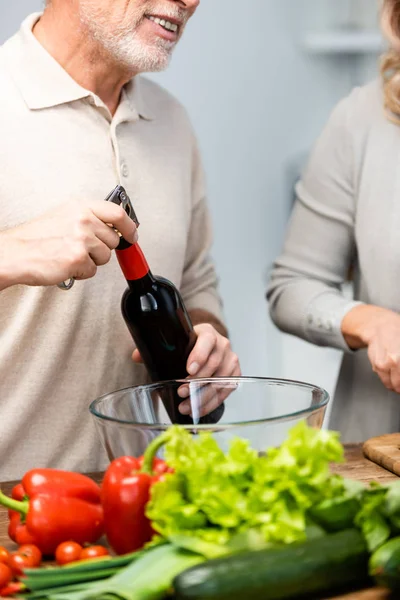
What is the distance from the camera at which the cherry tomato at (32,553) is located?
3.35 ft

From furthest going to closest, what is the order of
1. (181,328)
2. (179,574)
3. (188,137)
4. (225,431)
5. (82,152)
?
(188,137) → (82,152) → (181,328) → (225,431) → (179,574)

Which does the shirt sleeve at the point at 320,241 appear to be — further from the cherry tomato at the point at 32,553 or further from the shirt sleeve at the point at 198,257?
the cherry tomato at the point at 32,553

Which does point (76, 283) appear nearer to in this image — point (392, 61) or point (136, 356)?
point (136, 356)

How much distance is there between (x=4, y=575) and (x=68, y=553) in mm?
76

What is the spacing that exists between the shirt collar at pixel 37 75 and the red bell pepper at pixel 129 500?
2.58 feet

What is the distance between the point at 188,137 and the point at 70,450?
69 centimetres

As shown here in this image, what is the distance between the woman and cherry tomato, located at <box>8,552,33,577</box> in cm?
91

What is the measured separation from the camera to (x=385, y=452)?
1.41 meters

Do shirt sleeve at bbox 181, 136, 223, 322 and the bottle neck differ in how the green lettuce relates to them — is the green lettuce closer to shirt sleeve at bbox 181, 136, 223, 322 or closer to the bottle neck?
the bottle neck

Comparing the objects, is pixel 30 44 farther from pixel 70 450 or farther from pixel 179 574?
pixel 179 574

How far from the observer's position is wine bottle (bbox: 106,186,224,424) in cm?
133

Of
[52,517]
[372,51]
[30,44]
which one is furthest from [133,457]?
[372,51]

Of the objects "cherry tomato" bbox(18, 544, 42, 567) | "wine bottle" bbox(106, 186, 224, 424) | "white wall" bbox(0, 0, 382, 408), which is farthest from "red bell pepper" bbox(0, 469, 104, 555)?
"white wall" bbox(0, 0, 382, 408)

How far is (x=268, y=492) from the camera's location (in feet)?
2.98
